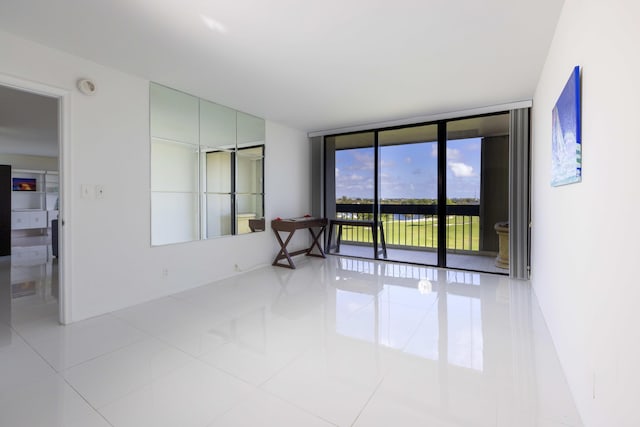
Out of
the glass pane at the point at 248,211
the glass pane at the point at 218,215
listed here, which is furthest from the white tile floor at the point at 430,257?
the glass pane at the point at 218,215

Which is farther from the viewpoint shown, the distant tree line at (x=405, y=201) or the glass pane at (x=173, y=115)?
the distant tree line at (x=405, y=201)

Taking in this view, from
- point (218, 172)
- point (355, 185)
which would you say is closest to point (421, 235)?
point (355, 185)

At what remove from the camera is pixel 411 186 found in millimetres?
5281

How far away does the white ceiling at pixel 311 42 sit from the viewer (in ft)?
6.55

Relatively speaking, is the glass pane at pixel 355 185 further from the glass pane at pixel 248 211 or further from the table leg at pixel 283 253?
the glass pane at pixel 248 211

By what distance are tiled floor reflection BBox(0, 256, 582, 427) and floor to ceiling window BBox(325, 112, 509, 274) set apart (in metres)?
1.85

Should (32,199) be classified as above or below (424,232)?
above

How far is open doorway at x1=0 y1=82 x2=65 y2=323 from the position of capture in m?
3.00

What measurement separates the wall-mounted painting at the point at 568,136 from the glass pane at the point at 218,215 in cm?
361

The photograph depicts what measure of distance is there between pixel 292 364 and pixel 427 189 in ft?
12.7

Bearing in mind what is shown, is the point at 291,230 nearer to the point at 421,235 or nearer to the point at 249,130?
the point at 249,130

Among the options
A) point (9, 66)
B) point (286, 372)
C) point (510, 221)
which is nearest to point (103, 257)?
point (9, 66)

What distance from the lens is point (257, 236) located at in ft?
15.3

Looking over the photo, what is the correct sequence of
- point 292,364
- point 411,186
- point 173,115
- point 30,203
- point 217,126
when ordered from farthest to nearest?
point 30,203 < point 411,186 < point 217,126 < point 173,115 < point 292,364
